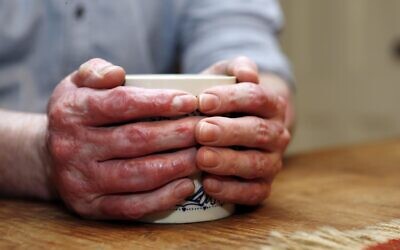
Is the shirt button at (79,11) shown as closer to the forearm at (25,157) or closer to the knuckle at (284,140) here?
the forearm at (25,157)

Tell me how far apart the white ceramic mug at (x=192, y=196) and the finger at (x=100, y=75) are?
15 mm

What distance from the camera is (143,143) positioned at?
20.2 inches

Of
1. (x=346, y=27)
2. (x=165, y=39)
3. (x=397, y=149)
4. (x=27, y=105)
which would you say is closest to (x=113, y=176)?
(x=27, y=105)

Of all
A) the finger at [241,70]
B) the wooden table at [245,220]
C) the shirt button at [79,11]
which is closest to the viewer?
the wooden table at [245,220]

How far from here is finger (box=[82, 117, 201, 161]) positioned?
514 millimetres

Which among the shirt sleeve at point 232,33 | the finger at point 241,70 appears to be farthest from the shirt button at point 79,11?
the finger at point 241,70

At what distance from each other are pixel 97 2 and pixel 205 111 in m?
0.46

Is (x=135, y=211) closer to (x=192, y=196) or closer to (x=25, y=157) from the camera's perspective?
(x=192, y=196)

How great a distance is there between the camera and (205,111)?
0.53 meters

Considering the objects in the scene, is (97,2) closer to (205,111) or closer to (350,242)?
(205,111)

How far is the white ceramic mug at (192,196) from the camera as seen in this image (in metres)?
0.52

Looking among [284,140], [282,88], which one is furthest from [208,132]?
[282,88]

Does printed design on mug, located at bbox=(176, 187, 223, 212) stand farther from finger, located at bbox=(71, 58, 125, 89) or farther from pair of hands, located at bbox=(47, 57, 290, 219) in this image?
finger, located at bbox=(71, 58, 125, 89)

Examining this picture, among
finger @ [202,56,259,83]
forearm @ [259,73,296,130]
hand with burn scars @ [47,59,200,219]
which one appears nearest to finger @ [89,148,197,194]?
hand with burn scars @ [47,59,200,219]
